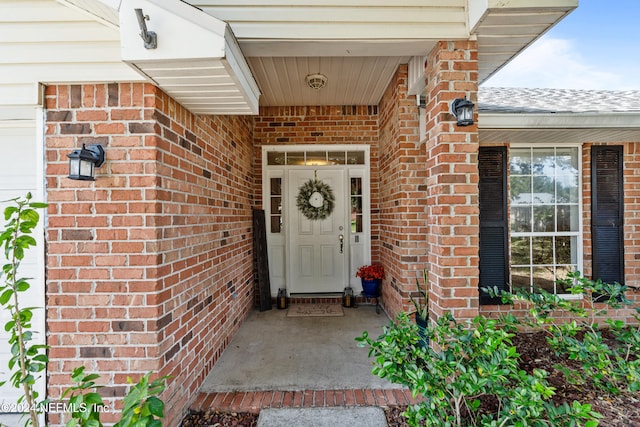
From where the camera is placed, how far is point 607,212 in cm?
320

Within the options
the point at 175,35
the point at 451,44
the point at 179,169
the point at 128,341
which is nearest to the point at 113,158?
the point at 179,169

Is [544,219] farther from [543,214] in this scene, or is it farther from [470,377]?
[470,377]

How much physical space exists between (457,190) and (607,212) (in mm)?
2579

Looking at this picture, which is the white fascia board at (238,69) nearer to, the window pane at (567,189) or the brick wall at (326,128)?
the brick wall at (326,128)

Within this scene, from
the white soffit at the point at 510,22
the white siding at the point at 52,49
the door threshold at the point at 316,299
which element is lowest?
the door threshold at the point at 316,299

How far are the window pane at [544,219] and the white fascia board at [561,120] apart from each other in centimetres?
98

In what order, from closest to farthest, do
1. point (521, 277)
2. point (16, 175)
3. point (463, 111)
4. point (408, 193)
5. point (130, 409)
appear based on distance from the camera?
1. point (130, 409)
2. point (463, 111)
3. point (16, 175)
4. point (408, 193)
5. point (521, 277)

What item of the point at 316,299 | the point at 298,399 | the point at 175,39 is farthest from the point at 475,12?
the point at 316,299

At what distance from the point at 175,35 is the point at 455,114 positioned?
1.79 m

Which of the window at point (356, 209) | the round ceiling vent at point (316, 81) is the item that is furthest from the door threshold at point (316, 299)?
the round ceiling vent at point (316, 81)

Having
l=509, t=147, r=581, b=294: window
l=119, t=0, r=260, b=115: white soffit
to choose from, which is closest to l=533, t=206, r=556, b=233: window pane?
l=509, t=147, r=581, b=294: window

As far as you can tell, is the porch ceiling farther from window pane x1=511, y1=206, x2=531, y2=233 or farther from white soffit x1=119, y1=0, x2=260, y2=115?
window pane x1=511, y1=206, x2=531, y2=233

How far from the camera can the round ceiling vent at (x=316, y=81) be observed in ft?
10.2

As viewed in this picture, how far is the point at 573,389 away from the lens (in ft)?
7.11
